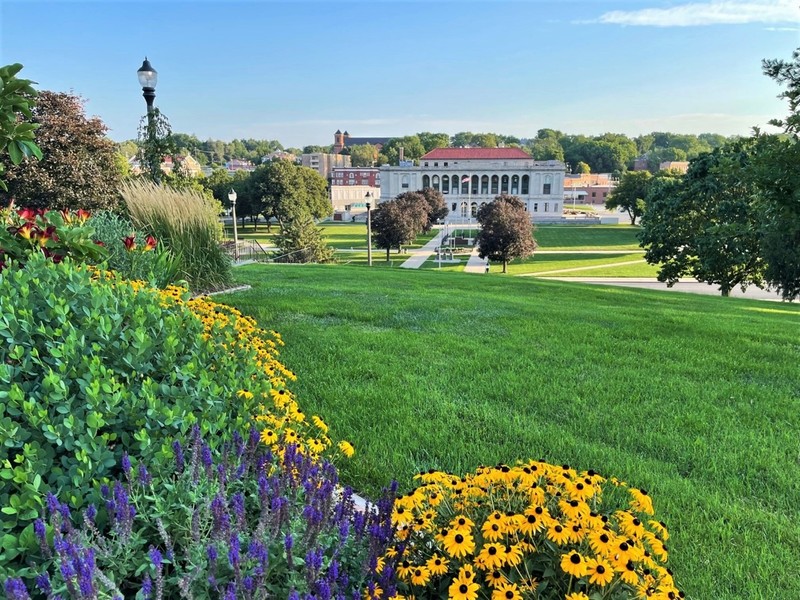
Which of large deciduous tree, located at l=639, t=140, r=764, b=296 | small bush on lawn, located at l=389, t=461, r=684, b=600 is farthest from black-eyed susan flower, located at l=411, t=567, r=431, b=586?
large deciduous tree, located at l=639, t=140, r=764, b=296

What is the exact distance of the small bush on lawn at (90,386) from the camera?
1.55 m

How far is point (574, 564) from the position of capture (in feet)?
4.55

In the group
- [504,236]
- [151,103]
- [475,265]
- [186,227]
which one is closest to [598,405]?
[186,227]

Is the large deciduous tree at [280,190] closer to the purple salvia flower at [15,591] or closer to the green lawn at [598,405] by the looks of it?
the green lawn at [598,405]

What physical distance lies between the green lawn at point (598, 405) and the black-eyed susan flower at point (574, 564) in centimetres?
94

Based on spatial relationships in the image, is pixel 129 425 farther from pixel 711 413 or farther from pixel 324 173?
pixel 324 173

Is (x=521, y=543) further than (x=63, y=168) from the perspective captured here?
No

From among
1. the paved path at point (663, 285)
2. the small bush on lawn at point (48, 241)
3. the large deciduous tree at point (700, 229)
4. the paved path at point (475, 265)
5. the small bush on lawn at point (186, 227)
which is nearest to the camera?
the small bush on lawn at point (48, 241)

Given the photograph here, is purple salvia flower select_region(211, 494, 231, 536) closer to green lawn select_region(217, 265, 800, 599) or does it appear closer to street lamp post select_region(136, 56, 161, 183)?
green lawn select_region(217, 265, 800, 599)

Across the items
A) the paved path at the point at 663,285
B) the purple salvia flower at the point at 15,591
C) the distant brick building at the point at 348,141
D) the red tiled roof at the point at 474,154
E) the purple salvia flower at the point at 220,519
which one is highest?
the distant brick building at the point at 348,141

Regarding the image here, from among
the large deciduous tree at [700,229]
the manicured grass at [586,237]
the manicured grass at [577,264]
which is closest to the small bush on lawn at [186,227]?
the large deciduous tree at [700,229]

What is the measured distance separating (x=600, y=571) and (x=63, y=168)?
20.9 meters

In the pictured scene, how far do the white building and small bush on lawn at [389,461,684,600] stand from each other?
87.3 meters

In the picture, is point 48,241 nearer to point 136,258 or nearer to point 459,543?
point 136,258
